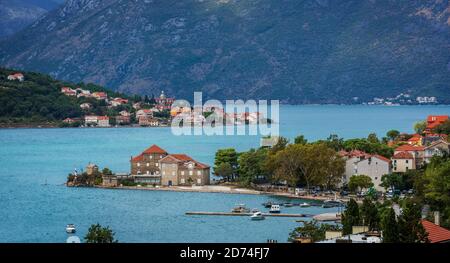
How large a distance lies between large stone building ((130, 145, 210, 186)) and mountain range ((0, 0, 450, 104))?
76560 mm

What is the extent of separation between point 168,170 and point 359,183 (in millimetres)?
5118

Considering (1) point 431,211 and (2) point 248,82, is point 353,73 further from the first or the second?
(1) point 431,211

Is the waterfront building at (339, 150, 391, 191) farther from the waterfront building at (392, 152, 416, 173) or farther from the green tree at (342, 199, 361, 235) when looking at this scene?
the green tree at (342, 199, 361, 235)

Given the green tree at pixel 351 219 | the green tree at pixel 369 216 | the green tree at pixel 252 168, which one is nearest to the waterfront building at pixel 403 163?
the green tree at pixel 252 168

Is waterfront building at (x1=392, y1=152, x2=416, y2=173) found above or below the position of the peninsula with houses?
below

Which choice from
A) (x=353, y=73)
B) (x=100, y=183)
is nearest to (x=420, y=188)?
(x=100, y=183)

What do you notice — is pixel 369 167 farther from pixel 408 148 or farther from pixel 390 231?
pixel 390 231

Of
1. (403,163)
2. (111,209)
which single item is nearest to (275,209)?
(111,209)

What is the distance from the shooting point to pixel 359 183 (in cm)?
1973

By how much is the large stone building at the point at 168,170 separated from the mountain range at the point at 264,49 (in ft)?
251

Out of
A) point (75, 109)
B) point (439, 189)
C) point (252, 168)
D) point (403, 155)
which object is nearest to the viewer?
point (439, 189)

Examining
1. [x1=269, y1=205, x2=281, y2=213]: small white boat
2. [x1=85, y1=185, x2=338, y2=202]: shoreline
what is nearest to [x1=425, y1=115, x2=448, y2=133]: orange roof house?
[x1=85, y1=185, x2=338, y2=202]: shoreline

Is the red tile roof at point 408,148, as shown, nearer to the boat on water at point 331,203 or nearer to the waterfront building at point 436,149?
the waterfront building at point 436,149

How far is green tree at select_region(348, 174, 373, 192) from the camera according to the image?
19.7m
